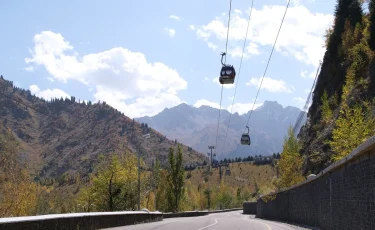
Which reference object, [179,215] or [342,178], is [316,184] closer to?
[342,178]

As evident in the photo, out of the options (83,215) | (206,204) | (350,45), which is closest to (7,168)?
(83,215)

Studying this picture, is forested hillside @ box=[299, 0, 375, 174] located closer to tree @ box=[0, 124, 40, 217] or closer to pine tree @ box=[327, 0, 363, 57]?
pine tree @ box=[327, 0, 363, 57]

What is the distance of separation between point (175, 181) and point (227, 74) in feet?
168

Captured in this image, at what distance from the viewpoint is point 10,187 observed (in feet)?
147

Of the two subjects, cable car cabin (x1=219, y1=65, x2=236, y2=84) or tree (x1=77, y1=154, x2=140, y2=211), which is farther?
tree (x1=77, y1=154, x2=140, y2=211)

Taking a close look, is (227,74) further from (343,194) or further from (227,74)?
(343,194)

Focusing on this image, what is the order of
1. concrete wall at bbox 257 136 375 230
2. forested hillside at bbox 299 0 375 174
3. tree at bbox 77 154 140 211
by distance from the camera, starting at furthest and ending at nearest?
tree at bbox 77 154 140 211 → forested hillside at bbox 299 0 375 174 → concrete wall at bbox 257 136 375 230

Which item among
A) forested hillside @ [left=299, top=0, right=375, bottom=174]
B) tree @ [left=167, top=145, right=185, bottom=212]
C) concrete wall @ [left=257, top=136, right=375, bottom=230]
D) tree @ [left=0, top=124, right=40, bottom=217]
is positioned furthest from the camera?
tree @ [left=167, top=145, right=185, bottom=212]

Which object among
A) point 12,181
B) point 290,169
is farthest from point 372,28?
point 12,181

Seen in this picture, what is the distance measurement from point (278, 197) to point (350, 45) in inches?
1471

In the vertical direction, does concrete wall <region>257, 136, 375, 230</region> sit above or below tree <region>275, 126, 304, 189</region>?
below

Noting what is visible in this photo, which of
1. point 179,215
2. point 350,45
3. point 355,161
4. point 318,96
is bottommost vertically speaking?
point 179,215

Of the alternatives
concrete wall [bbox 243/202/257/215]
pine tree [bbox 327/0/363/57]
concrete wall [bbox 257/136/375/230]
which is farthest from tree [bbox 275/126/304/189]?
concrete wall [bbox 257/136/375/230]

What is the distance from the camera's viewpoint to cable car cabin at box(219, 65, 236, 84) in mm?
29766
